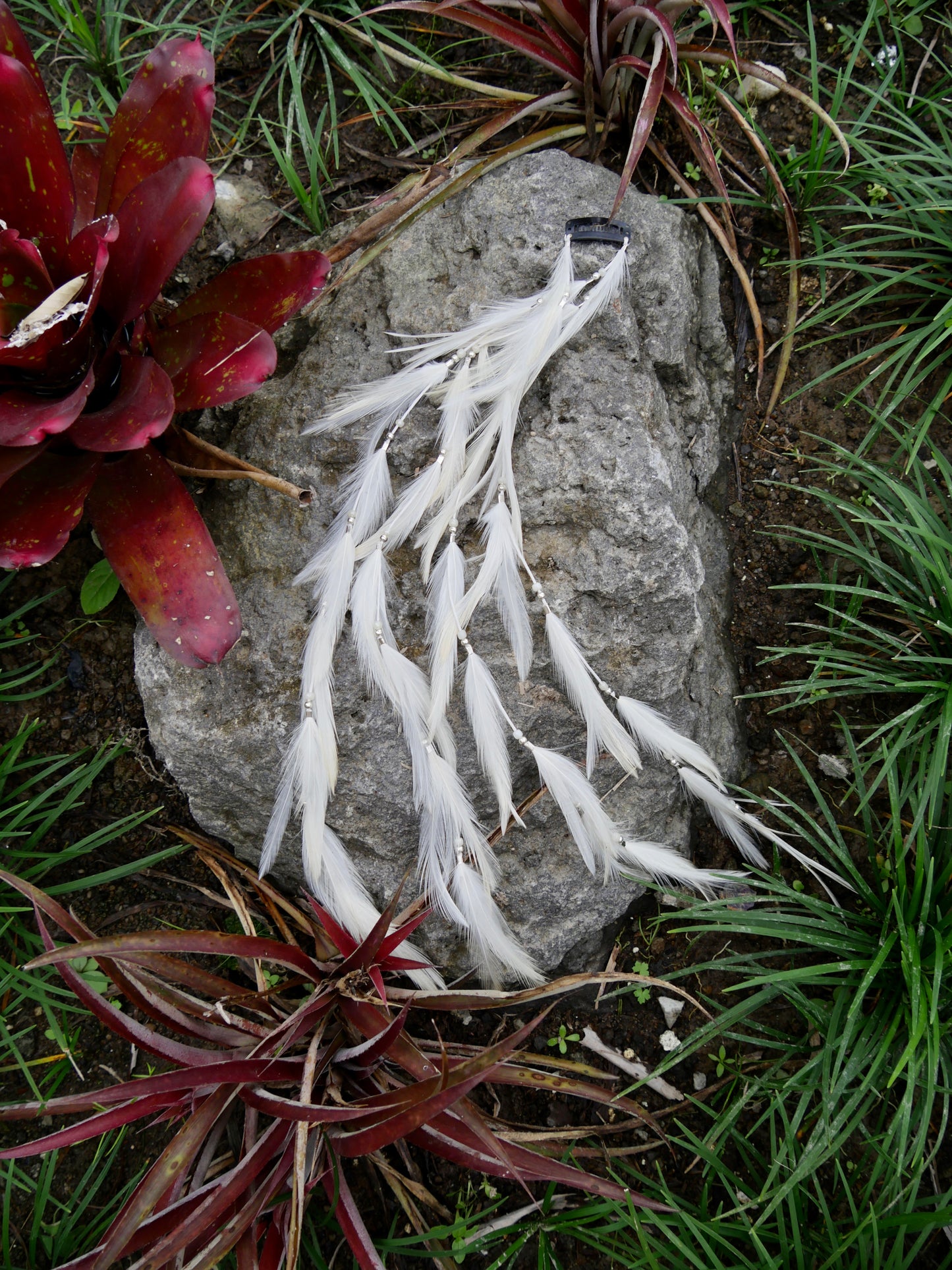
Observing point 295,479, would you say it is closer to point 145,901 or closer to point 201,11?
point 145,901

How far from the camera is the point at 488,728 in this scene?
6.68 feet

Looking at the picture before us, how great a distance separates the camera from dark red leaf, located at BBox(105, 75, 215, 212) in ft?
6.09

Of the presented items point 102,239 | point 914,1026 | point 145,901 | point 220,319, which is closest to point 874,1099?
point 914,1026

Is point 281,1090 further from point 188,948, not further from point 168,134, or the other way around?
point 168,134

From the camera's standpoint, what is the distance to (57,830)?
92.0 inches

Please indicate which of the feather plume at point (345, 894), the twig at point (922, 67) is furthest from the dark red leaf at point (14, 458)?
the twig at point (922, 67)

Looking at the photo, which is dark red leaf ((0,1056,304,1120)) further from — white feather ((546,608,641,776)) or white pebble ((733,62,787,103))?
white pebble ((733,62,787,103))

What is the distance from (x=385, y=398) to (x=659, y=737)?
104 cm

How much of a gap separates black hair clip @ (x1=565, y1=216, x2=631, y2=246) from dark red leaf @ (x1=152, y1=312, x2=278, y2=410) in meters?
0.80

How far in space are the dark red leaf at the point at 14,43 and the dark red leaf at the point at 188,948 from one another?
1748mm

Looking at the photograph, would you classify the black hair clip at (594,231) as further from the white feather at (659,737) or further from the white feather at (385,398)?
the white feather at (659,737)

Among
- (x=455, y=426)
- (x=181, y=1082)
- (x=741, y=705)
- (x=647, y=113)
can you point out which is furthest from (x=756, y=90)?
(x=181, y=1082)

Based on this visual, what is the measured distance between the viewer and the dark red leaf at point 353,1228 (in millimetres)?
1806

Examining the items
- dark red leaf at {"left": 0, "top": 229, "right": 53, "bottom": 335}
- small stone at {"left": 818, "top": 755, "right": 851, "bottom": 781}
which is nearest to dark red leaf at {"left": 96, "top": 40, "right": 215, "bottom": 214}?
dark red leaf at {"left": 0, "top": 229, "right": 53, "bottom": 335}
